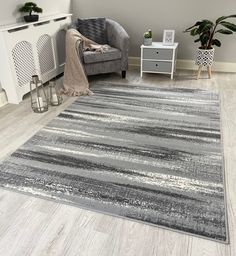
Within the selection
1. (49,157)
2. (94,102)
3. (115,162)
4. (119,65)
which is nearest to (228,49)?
(119,65)

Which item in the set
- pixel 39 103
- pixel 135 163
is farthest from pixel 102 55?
pixel 135 163

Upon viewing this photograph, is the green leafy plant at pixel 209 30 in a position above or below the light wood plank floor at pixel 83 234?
above

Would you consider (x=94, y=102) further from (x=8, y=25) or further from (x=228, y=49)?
(x=228, y=49)

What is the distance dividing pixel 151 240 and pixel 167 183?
468 millimetres

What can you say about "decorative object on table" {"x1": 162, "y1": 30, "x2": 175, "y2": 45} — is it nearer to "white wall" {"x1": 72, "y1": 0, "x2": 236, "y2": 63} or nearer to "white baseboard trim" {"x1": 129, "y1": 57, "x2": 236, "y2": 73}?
"white wall" {"x1": 72, "y1": 0, "x2": 236, "y2": 63}

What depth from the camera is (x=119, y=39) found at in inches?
133

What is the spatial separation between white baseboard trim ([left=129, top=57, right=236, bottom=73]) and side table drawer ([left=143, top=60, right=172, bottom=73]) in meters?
0.52

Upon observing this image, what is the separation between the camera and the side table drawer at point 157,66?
11.5 ft

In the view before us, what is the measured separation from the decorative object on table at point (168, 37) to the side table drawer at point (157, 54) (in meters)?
0.19

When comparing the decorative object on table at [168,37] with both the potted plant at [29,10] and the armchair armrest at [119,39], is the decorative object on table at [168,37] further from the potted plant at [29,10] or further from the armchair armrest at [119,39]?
the potted plant at [29,10]

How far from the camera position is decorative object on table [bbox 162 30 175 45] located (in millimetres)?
3512

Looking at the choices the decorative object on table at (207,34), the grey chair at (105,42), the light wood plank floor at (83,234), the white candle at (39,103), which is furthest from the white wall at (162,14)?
the light wood plank floor at (83,234)

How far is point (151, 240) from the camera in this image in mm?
1370

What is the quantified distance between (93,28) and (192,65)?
1.55 meters
